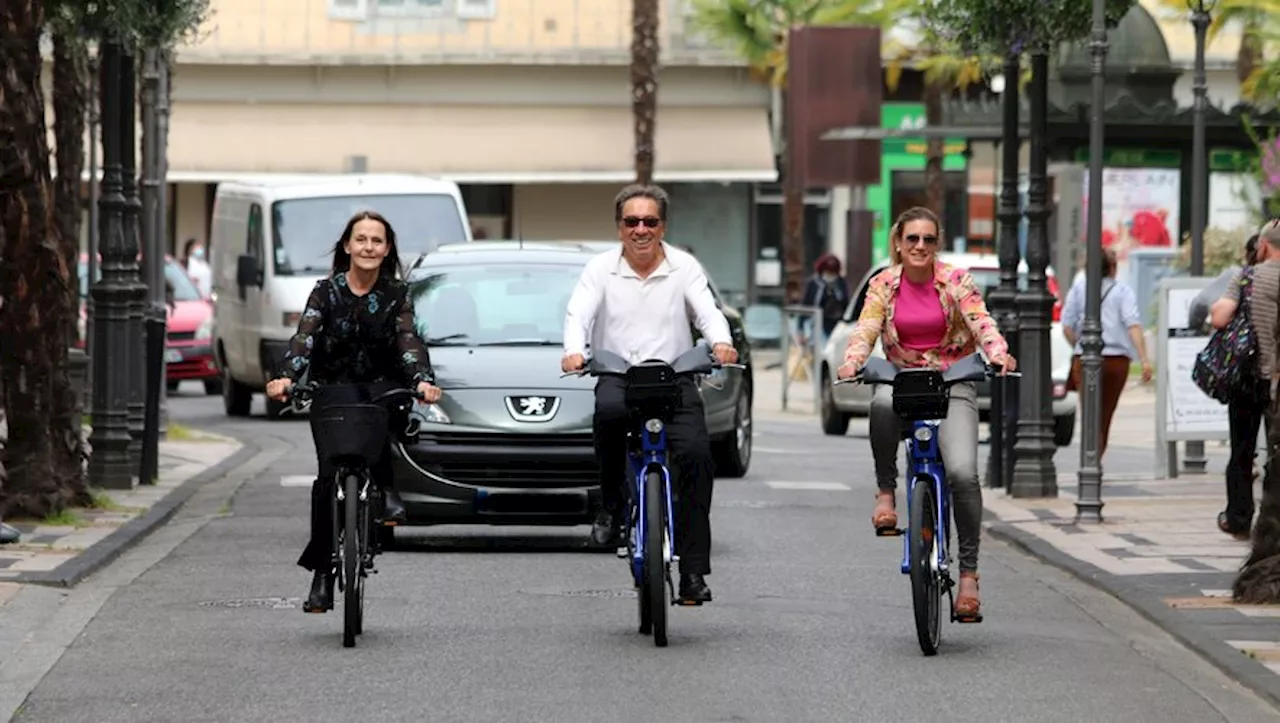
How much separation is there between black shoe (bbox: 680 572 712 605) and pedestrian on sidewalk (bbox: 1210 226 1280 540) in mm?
4444

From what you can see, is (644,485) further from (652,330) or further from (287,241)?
(287,241)

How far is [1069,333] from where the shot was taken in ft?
70.3

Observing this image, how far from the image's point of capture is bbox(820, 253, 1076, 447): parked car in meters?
26.0

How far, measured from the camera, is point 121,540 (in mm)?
15273

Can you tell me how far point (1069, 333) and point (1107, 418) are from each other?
2.20 feet

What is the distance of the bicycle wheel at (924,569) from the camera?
36.1 ft

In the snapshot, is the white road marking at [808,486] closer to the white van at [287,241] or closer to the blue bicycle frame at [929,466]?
the blue bicycle frame at [929,466]

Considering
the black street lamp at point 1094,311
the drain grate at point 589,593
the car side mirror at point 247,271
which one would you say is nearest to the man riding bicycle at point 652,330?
the drain grate at point 589,593

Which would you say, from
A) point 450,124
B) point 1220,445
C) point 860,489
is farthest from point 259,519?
point 450,124

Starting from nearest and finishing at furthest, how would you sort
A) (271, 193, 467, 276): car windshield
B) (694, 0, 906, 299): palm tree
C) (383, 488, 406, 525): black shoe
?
(383, 488, 406, 525): black shoe < (271, 193, 467, 276): car windshield < (694, 0, 906, 299): palm tree

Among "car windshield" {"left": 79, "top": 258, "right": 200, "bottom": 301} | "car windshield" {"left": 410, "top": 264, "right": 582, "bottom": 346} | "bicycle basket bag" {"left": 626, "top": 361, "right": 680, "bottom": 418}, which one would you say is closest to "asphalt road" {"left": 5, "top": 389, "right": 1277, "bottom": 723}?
"bicycle basket bag" {"left": 626, "top": 361, "right": 680, "bottom": 418}

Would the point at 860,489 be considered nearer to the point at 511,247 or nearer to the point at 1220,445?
the point at 511,247

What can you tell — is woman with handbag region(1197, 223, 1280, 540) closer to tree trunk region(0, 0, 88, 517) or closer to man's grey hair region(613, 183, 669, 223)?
man's grey hair region(613, 183, 669, 223)

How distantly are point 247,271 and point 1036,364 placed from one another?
37.6ft
